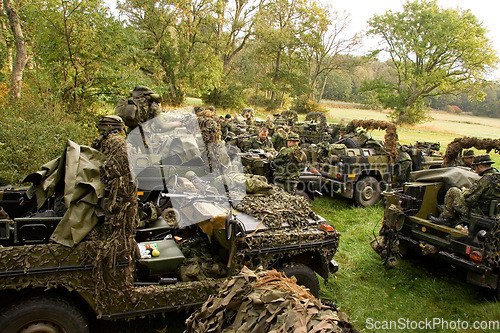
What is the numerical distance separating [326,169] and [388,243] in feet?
15.1

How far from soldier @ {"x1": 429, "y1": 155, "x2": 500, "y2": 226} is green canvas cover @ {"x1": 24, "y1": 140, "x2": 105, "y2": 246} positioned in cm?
577

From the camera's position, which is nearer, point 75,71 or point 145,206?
point 145,206

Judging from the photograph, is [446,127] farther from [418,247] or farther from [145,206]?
[145,206]

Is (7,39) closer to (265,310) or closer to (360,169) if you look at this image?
(360,169)

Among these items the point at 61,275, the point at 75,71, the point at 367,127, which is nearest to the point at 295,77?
the point at 367,127

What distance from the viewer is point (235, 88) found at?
34125 millimetres

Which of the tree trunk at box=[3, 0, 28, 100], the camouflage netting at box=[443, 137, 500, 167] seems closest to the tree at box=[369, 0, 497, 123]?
the camouflage netting at box=[443, 137, 500, 167]

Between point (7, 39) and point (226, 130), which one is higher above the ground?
point (7, 39)

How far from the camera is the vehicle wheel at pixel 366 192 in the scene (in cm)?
1101

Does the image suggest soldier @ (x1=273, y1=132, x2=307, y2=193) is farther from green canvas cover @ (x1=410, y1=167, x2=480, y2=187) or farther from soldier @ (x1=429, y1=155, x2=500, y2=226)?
soldier @ (x1=429, y1=155, x2=500, y2=226)

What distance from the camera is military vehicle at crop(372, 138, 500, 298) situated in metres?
5.68

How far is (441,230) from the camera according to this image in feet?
20.8

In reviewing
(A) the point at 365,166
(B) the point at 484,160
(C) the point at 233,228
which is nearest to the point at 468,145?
(B) the point at 484,160

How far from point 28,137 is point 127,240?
5.88m
